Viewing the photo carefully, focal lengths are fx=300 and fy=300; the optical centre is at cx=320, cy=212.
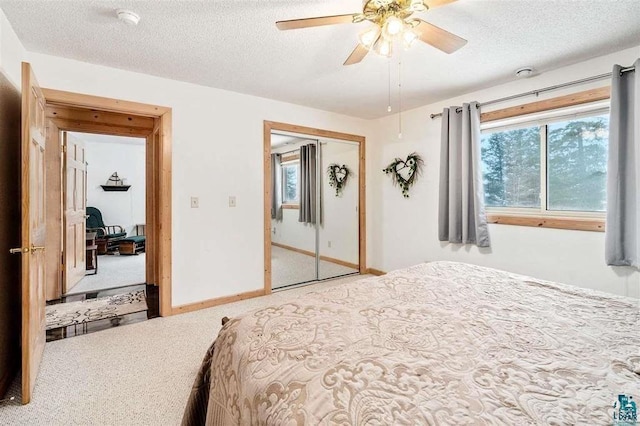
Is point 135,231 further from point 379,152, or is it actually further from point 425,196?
point 425,196

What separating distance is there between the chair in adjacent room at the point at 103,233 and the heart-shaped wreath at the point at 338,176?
15.4ft

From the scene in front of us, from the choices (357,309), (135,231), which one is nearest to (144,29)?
(357,309)

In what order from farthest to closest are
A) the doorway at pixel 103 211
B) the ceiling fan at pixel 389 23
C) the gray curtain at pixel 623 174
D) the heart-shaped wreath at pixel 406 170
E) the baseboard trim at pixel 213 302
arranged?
the heart-shaped wreath at pixel 406 170 → the doorway at pixel 103 211 → the baseboard trim at pixel 213 302 → the gray curtain at pixel 623 174 → the ceiling fan at pixel 389 23

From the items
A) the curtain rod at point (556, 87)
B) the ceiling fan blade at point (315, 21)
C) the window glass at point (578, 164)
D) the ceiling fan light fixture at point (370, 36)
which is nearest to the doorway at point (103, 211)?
the ceiling fan blade at point (315, 21)

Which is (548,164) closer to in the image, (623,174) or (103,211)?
(623,174)

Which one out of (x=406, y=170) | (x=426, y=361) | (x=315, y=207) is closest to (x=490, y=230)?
(x=406, y=170)

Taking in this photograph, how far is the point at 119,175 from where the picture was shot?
Answer: 6973mm

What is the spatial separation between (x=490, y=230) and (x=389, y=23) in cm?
261

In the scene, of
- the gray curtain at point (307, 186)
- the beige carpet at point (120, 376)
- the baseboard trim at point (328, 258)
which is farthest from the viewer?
the baseboard trim at point (328, 258)

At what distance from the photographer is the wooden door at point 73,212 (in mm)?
3713

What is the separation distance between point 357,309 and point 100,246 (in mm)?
6469

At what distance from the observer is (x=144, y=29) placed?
215cm

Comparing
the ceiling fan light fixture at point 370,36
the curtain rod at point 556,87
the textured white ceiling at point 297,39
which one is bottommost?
the ceiling fan light fixture at point 370,36

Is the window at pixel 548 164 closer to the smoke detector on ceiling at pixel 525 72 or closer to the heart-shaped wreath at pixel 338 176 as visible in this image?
the smoke detector on ceiling at pixel 525 72
